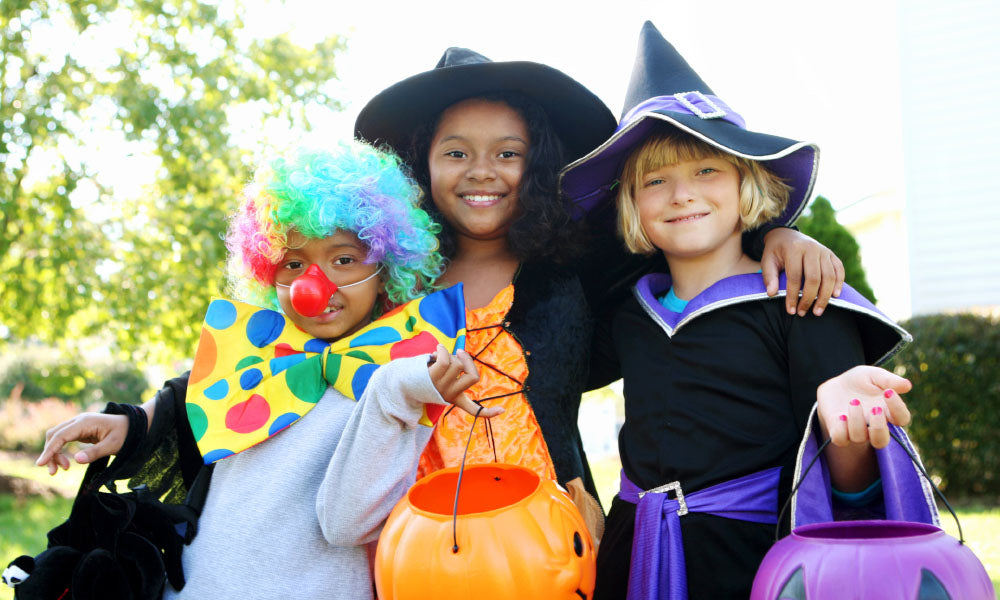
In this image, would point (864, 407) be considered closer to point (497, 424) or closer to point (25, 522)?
point (497, 424)

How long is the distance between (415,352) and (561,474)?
0.64m

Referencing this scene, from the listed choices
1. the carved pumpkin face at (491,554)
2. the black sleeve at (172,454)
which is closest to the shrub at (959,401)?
the carved pumpkin face at (491,554)

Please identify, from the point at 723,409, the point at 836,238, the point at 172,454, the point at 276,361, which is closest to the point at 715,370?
the point at 723,409

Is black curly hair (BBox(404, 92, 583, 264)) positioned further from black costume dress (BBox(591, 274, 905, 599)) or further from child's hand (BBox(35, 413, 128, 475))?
child's hand (BBox(35, 413, 128, 475))

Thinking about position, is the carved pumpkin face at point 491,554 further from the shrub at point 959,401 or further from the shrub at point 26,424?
the shrub at point 26,424

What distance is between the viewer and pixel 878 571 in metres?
1.45

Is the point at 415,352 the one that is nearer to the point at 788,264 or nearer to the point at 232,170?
the point at 788,264

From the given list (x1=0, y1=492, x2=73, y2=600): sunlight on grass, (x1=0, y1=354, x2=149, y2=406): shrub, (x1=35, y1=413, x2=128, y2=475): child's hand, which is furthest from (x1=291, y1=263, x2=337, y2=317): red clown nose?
(x1=0, y1=354, x2=149, y2=406): shrub

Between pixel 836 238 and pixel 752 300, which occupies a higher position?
pixel 752 300

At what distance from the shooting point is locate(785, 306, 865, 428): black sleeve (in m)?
2.11

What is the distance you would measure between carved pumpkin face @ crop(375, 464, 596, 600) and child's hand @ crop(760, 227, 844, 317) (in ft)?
2.80

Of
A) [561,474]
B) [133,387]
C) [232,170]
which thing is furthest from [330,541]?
[133,387]

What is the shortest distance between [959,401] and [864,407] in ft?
21.8

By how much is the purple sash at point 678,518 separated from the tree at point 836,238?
633cm
